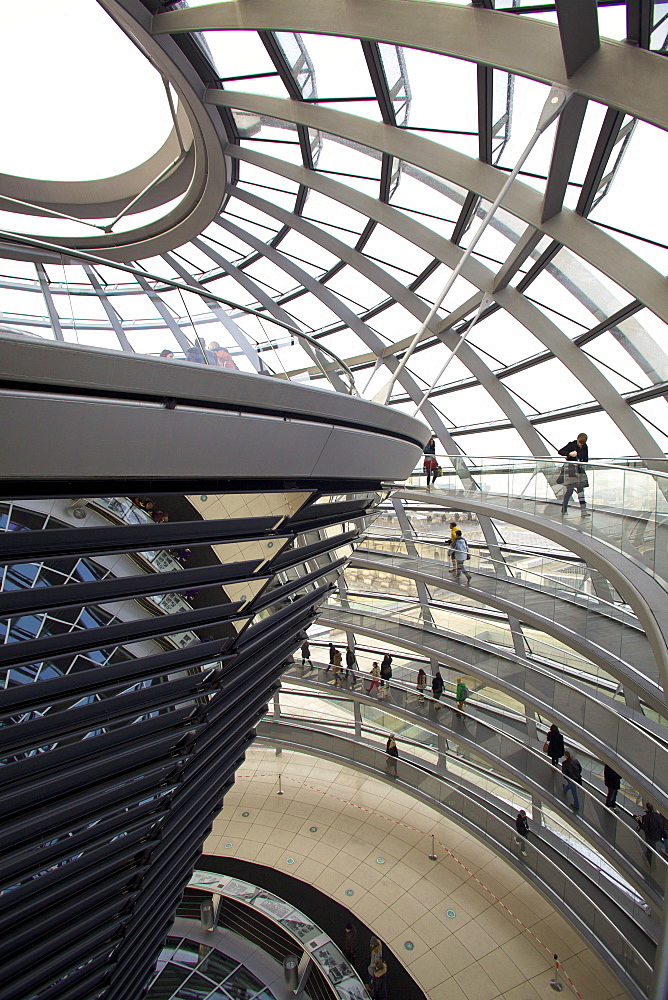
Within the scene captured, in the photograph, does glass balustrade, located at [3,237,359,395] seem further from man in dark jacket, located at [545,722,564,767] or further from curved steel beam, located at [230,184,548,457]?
man in dark jacket, located at [545,722,564,767]

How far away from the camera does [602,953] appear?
1215 cm

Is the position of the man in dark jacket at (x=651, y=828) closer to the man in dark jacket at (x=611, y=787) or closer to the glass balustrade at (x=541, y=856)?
the man in dark jacket at (x=611, y=787)

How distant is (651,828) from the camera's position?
1121 cm

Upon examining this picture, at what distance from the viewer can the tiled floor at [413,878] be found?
13.8 m

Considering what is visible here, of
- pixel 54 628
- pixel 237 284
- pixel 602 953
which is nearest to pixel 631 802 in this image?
pixel 602 953

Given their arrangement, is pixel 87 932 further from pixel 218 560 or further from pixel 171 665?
pixel 218 560

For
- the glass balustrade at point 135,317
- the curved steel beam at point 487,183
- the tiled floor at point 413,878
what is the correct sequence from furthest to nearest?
the tiled floor at point 413,878
the curved steel beam at point 487,183
the glass balustrade at point 135,317

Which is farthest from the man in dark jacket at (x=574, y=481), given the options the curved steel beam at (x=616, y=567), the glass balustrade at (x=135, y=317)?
the glass balustrade at (x=135, y=317)

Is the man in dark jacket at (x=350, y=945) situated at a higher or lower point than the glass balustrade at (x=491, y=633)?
lower

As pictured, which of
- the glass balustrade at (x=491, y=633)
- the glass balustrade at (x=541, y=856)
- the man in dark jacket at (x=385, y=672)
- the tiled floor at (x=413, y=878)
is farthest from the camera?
the man in dark jacket at (x=385, y=672)

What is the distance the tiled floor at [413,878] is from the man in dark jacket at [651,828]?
4.86 m

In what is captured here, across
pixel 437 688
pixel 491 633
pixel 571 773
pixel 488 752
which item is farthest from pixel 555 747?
pixel 491 633

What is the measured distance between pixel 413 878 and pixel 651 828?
8.47 m

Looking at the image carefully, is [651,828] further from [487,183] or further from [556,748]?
[487,183]
